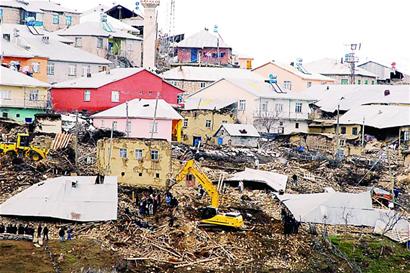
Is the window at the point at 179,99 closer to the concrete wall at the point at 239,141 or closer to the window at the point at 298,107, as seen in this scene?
the window at the point at 298,107

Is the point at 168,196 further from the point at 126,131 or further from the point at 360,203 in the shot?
the point at 126,131

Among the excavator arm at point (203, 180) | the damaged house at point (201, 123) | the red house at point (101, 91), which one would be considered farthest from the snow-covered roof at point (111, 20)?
the excavator arm at point (203, 180)

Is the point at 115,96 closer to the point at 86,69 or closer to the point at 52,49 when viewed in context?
the point at 86,69

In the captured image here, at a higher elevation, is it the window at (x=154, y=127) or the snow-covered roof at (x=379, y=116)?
the snow-covered roof at (x=379, y=116)

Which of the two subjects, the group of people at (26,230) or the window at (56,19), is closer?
the group of people at (26,230)

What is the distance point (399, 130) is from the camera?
39.1m

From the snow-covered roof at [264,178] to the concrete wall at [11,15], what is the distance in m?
25.6

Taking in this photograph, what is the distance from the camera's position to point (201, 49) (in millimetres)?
54938

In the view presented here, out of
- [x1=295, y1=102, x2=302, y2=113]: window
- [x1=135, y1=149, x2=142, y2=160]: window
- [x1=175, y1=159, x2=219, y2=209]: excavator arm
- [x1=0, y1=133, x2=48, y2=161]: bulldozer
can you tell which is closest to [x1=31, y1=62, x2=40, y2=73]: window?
[x1=295, y1=102, x2=302, y2=113]: window

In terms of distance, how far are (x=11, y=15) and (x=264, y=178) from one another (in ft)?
88.9

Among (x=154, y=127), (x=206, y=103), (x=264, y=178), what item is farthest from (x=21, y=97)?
(x=264, y=178)

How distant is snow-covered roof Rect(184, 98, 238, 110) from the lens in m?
41.1

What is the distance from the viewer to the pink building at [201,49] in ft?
180

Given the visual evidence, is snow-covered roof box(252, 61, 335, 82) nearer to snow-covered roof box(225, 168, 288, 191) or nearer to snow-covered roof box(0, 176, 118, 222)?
snow-covered roof box(225, 168, 288, 191)
